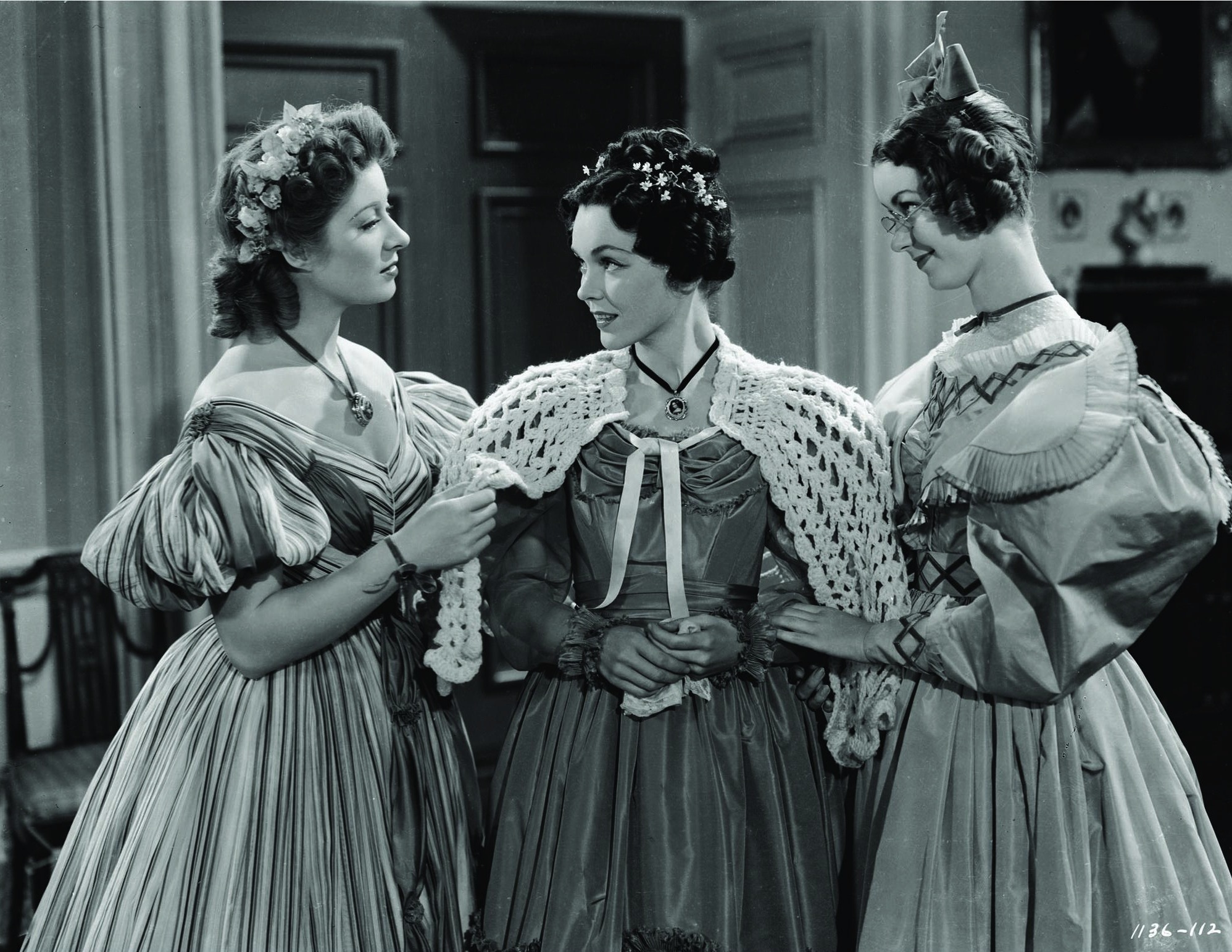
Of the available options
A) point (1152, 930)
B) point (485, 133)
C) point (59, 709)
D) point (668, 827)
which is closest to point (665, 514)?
point (668, 827)

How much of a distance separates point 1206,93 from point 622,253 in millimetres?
2422

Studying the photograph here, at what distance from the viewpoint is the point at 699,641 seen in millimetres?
1983

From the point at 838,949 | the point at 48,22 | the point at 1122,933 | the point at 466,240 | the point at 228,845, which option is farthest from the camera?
the point at 466,240

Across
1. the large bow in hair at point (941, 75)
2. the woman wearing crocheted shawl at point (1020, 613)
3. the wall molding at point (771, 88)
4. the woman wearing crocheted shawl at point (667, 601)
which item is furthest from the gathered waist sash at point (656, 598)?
the wall molding at point (771, 88)

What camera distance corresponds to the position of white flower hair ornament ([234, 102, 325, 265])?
6.90ft

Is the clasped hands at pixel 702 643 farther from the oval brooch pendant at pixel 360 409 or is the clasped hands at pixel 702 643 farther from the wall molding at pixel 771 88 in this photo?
the wall molding at pixel 771 88

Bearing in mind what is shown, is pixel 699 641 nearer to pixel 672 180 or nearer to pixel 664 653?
pixel 664 653

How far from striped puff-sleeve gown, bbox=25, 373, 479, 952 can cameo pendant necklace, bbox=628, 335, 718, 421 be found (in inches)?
18.1

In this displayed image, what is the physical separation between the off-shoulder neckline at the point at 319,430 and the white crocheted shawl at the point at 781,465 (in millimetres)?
129

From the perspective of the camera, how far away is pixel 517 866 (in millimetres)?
2076

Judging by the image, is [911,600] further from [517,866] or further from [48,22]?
[48,22]

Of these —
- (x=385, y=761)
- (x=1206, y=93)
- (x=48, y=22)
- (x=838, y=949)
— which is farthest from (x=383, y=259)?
(x=1206, y=93)

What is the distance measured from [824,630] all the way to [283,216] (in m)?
1.15

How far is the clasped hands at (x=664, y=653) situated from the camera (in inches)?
77.9
